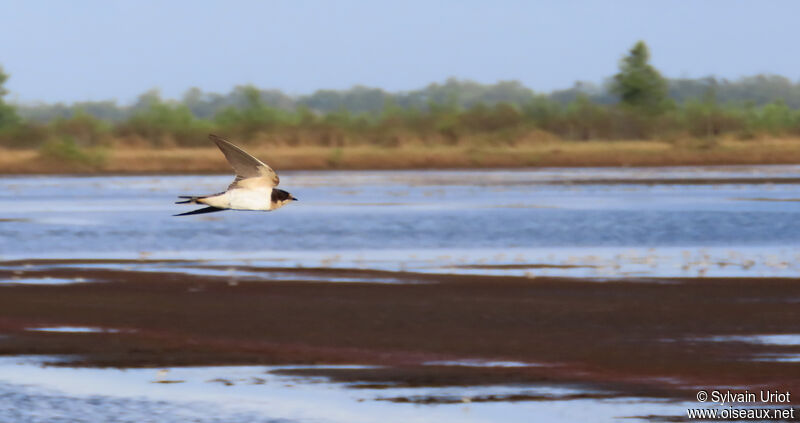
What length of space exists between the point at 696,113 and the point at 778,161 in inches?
620

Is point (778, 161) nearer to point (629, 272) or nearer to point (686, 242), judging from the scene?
point (686, 242)

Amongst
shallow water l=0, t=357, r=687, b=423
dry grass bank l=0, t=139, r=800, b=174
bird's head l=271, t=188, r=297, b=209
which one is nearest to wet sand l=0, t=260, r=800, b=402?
shallow water l=0, t=357, r=687, b=423

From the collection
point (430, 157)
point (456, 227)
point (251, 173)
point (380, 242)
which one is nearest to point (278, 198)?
point (251, 173)

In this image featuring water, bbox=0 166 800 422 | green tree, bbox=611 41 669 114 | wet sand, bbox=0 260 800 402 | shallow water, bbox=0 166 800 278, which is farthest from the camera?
green tree, bbox=611 41 669 114

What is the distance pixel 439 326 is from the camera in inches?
664

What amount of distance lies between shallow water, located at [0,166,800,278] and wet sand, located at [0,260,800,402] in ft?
8.99

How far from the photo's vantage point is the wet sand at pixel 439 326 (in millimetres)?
14023

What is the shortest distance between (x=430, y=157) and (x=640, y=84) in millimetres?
29707

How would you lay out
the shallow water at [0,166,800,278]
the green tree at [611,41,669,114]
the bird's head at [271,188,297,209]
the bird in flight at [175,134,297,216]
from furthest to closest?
the green tree at [611,41,669,114] → the shallow water at [0,166,800,278] → the bird's head at [271,188,297,209] → the bird in flight at [175,134,297,216]

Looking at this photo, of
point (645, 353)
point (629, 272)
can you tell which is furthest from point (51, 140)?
point (645, 353)

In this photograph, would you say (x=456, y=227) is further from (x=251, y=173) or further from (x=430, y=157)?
(x=430, y=157)

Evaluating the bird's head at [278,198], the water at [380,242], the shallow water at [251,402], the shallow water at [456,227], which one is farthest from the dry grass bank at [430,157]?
the bird's head at [278,198]

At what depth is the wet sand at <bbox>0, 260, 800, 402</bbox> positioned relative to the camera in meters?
14.0

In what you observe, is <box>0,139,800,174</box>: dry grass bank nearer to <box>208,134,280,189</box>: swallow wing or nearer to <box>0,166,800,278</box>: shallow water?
<box>0,166,800,278</box>: shallow water
